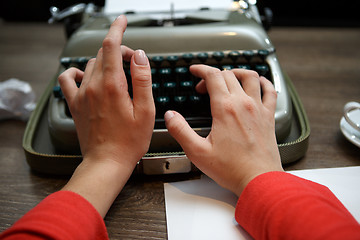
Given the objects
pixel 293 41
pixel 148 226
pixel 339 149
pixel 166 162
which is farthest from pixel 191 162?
pixel 293 41

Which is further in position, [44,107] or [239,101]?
[44,107]

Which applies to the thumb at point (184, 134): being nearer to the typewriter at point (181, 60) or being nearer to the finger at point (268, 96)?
the typewriter at point (181, 60)

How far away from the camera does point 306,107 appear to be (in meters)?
0.97

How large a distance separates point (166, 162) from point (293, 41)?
100 cm

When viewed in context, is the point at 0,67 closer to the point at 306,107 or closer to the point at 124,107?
the point at 124,107

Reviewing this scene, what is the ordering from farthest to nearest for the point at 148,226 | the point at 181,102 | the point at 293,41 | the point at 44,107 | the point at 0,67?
the point at 293,41
the point at 0,67
the point at 44,107
the point at 181,102
the point at 148,226

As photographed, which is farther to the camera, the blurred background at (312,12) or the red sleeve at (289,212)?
the blurred background at (312,12)

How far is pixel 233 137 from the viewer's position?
617 mm

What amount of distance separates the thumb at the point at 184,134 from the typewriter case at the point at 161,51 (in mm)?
61

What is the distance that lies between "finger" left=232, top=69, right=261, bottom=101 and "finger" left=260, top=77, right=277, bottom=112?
0.03m

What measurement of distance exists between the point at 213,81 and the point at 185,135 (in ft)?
0.51

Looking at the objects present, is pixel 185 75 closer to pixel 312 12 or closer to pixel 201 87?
pixel 201 87

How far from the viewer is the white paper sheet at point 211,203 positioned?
59 cm

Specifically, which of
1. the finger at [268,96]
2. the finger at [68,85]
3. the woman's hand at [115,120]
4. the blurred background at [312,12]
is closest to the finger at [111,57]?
the woman's hand at [115,120]
